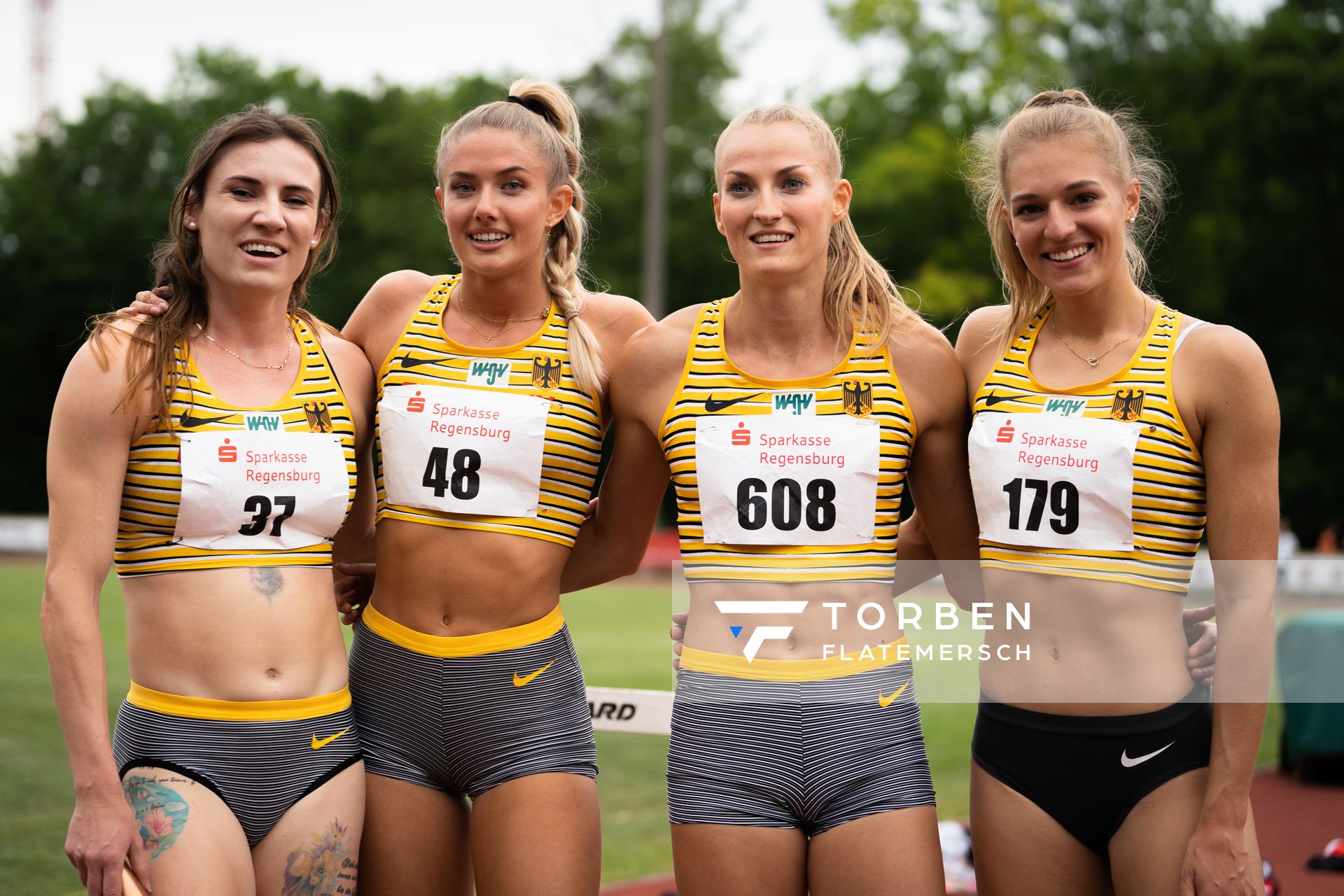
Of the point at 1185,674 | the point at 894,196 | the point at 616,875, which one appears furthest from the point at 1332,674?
the point at 894,196

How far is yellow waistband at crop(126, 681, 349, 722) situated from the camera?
121 inches

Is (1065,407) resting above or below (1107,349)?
below

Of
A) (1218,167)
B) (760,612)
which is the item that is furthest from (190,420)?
(1218,167)

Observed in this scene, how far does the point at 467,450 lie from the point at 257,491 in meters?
0.58

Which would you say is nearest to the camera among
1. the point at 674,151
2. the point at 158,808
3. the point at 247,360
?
the point at 158,808

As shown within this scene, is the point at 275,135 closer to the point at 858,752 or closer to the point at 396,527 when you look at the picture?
the point at 396,527

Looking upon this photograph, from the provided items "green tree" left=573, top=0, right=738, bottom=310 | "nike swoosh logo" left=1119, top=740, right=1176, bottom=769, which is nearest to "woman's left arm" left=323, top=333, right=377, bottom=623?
"nike swoosh logo" left=1119, top=740, right=1176, bottom=769

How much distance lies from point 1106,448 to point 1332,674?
694 centimetres

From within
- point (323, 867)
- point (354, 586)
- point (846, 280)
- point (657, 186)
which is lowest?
point (323, 867)

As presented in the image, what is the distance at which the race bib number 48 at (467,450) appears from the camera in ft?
11.6

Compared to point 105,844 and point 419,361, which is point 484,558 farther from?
point 105,844

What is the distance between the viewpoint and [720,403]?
11.1ft

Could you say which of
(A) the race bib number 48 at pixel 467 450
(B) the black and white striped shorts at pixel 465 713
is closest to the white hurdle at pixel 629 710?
(B) the black and white striped shorts at pixel 465 713

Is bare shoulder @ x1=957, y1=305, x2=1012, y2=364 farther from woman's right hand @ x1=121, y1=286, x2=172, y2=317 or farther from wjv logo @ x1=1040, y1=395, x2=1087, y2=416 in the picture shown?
woman's right hand @ x1=121, y1=286, x2=172, y2=317
